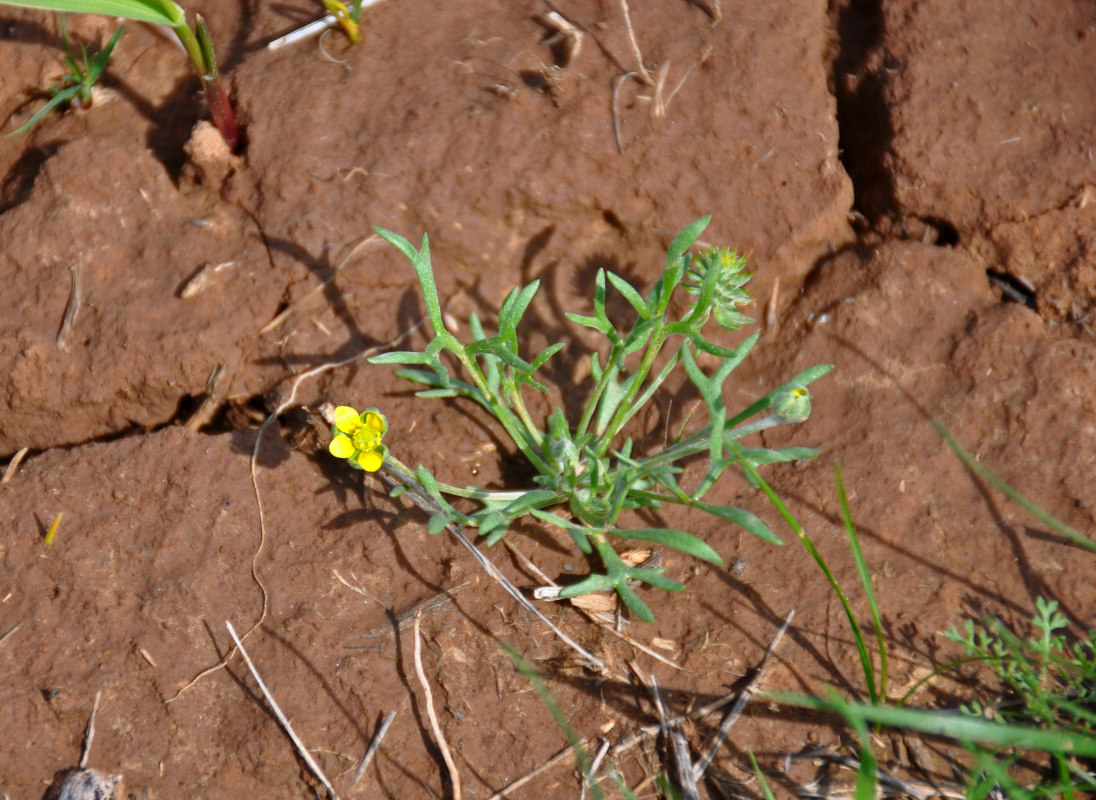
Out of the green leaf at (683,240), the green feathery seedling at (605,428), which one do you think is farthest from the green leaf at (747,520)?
the green leaf at (683,240)

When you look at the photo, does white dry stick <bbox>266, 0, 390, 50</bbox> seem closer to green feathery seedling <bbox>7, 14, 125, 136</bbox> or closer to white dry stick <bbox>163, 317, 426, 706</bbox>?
green feathery seedling <bbox>7, 14, 125, 136</bbox>

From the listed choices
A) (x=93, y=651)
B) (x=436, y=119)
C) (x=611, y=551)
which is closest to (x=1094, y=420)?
(x=611, y=551)

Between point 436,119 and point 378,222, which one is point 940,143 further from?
point 378,222

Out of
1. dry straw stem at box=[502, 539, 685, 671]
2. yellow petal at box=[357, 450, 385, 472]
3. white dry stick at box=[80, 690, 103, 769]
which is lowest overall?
white dry stick at box=[80, 690, 103, 769]

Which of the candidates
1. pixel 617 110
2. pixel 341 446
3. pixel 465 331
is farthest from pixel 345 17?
pixel 341 446

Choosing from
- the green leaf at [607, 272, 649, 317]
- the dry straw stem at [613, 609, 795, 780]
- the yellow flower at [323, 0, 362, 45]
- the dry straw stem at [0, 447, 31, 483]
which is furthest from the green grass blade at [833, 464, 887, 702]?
the dry straw stem at [0, 447, 31, 483]

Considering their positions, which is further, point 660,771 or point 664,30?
point 664,30

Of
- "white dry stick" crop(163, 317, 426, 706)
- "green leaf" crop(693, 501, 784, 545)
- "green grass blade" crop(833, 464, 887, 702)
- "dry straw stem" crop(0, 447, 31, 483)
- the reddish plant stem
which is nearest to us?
"green grass blade" crop(833, 464, 887, 702)
